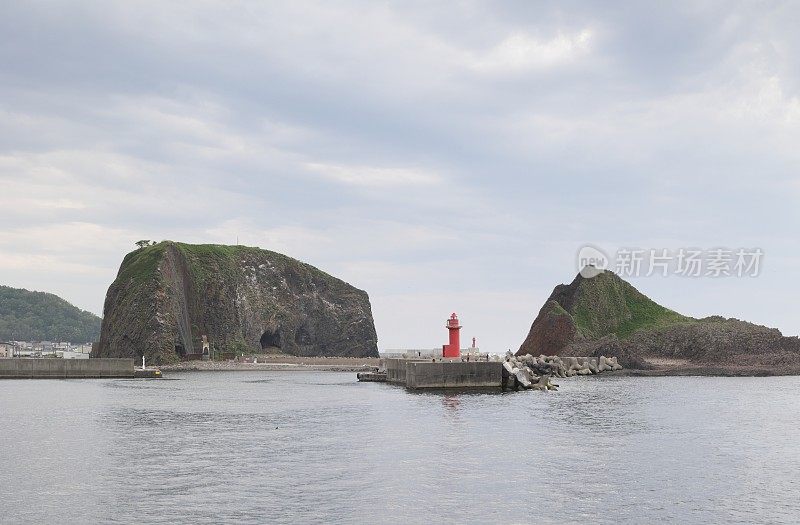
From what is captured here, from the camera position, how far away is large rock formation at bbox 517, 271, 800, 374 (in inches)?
4486

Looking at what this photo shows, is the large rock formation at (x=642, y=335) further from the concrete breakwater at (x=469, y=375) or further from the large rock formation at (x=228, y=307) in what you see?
the large rock formation at (x=228, y=307)

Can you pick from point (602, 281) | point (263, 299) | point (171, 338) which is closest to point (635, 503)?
point (171, 338)

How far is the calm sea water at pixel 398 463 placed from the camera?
1914 centimetres

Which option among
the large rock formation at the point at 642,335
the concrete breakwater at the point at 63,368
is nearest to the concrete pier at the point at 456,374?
the concrete breakwater at the point at 63,368

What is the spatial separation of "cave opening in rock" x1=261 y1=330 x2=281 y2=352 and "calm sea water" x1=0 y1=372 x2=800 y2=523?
112 metres

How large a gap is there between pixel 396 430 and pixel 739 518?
1792 cm

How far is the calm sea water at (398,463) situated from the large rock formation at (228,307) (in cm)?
8132

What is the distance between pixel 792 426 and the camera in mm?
40031

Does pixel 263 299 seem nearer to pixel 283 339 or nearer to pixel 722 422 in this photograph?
pixel 283 339

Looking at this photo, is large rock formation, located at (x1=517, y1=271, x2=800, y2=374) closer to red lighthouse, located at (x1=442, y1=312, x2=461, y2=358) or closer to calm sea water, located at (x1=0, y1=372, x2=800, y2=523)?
red lighthouse, located at (x1=442, y1=312, x2=461, y2=358)

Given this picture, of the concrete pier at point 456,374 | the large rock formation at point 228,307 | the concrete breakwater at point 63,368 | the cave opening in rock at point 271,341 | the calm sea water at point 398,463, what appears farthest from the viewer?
the cave opening in rock at point 271,341

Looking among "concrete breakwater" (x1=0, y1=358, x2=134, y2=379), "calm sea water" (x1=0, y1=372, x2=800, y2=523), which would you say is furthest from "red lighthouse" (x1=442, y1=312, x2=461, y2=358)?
"concrete breakwater" (x1=0, y1=358, x2=134, y2=379)

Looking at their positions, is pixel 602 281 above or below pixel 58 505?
above

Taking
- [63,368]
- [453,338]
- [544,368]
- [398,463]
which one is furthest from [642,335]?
[398,463]
